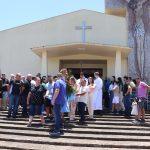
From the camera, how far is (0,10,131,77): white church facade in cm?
2019

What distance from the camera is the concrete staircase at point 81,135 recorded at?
10.6 meters

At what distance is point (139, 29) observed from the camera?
21.6m

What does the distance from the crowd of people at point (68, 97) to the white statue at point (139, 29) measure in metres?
5.60

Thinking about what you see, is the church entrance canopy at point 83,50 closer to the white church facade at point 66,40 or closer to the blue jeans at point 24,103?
the white church facade at point 66,40

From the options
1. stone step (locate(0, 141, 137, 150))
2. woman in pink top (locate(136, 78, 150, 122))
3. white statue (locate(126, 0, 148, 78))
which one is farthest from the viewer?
white statue (locate(126, 0, 148, 78))

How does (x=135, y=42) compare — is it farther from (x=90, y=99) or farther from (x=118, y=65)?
(x=90, y=99)

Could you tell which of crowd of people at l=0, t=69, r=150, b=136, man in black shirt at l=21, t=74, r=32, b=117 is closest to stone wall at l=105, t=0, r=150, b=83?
crowd of people at l=0, t=69, r=150, b=136

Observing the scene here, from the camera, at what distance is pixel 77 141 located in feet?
36.1

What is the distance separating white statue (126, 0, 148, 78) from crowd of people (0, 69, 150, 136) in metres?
5.60

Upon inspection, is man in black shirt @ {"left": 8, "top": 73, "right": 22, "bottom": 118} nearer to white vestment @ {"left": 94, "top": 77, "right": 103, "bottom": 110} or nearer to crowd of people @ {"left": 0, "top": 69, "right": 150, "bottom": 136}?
crowd of people @ {"left": 0, "top": 69, "right": 150, "bottom": 136}

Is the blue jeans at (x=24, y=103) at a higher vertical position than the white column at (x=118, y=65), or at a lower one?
lower

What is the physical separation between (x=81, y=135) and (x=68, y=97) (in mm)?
1986

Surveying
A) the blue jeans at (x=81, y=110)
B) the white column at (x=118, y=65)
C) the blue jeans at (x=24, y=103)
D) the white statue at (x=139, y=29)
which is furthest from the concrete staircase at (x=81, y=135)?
the white statue at (x=139, y=29)

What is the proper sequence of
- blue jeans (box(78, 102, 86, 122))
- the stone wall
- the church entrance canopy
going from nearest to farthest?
blue jeans (box(78, 102, 86, 122)), the church entrance canopy, the stone wall
